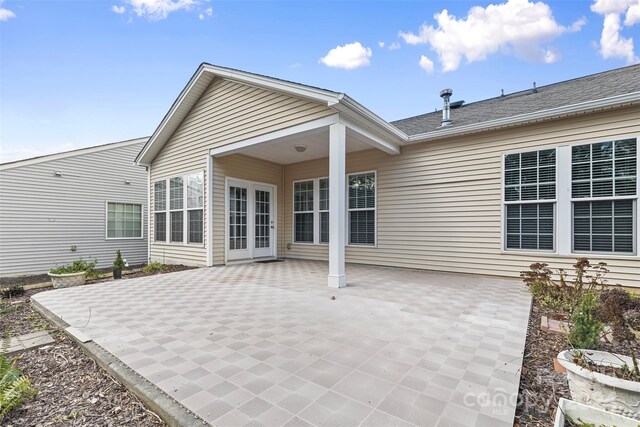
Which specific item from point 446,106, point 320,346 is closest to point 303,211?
point 446,106

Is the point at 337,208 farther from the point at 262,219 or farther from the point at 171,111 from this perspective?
the point at 171,111

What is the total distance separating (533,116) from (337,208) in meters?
3.83

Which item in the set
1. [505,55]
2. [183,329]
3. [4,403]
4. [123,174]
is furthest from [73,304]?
[505,55]

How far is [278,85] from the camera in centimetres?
539

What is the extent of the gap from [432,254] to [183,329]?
17.1ft

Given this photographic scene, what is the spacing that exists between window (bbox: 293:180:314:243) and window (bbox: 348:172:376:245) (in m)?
1.36

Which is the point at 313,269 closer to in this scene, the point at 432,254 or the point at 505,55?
the point at 432,254

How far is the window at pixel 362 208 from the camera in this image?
7258 mm

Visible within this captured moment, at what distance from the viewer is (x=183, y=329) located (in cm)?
295

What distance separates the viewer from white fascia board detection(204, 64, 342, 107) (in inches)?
184

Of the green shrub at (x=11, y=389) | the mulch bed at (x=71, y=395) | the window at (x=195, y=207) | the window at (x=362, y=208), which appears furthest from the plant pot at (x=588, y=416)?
the window at (x=195, y=207)

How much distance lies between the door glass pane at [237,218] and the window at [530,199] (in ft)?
20.6

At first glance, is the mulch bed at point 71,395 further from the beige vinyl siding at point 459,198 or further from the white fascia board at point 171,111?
the white fascia board at point 171,111

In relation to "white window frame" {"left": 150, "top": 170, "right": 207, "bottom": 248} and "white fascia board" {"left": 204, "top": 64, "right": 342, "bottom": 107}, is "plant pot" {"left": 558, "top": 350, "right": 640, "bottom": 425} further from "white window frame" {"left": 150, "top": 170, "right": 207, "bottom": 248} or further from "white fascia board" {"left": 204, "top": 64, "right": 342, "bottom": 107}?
"white window frame" {"left": 150, "top": 170, "right": 207, "bottom": 248}
